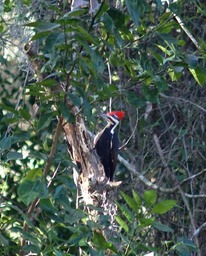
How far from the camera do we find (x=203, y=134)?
544cm

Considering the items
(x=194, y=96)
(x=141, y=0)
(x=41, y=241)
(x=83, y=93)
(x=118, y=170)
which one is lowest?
(x=118, y=170)

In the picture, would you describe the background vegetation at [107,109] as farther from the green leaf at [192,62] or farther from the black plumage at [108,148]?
the black plumage at [108,148]

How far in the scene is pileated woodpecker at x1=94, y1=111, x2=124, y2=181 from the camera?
4602mm

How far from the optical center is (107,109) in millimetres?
5395

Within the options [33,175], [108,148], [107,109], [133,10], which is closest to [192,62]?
[133,10]

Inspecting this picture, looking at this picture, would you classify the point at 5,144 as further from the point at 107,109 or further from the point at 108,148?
the point at 107,109

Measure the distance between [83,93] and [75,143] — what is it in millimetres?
1409

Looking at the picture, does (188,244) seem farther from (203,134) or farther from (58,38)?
(203,134)

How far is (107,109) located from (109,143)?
0.69 m

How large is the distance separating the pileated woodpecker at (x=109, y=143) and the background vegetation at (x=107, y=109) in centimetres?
12

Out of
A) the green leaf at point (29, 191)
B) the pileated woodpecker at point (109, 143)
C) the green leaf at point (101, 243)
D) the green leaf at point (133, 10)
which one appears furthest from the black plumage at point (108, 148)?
the green leaf at point (133, 10)

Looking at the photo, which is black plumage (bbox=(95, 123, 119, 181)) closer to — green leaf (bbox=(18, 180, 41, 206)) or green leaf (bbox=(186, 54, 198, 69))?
green leaf (bbox=(186, 54, 198, 69))

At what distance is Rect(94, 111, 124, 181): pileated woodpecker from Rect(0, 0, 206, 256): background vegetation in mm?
119

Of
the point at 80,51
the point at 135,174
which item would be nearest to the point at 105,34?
the point at 80,51
